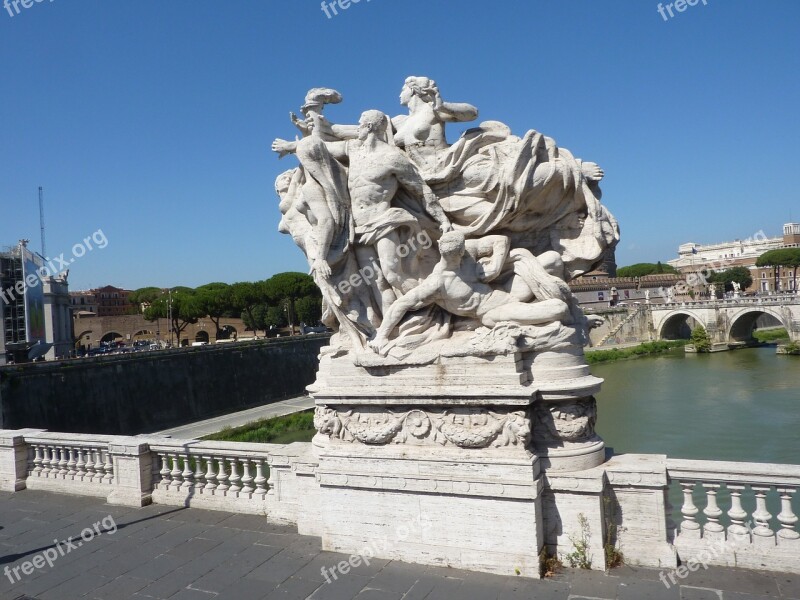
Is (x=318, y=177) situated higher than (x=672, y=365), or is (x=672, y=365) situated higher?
(x=318, y=177)

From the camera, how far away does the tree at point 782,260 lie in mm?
55994

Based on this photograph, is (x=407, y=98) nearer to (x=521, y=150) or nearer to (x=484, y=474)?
(x=521, y=150)

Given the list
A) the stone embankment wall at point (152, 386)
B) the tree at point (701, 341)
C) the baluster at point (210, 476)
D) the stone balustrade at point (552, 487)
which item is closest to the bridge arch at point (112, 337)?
the stone embankment wall at point (152, 386)

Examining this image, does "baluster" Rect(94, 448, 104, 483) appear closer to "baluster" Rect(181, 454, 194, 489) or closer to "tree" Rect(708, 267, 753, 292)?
"baluster" Rect(181, 454, 194, 489)

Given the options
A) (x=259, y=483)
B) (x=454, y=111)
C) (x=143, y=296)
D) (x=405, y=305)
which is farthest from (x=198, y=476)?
(x=143, y=296)

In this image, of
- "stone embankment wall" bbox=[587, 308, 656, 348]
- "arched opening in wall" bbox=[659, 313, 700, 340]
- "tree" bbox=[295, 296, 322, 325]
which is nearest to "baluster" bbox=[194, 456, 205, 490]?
"tree" bbox=[295, 296, 322, 325]

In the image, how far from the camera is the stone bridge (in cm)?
3444

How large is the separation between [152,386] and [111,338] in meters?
30.4

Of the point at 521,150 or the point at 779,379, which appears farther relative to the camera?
the point at 779,379

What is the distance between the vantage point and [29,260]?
3102 centimetres

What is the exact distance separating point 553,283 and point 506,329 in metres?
0.49

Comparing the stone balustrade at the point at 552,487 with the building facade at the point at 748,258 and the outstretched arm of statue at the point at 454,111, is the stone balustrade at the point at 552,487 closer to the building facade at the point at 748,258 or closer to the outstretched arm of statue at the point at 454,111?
the outstretched arm of statue at the point at 454,111

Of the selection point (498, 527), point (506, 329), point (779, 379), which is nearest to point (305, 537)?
point (498, 527)

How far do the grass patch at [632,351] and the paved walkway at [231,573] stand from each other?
3135cm
